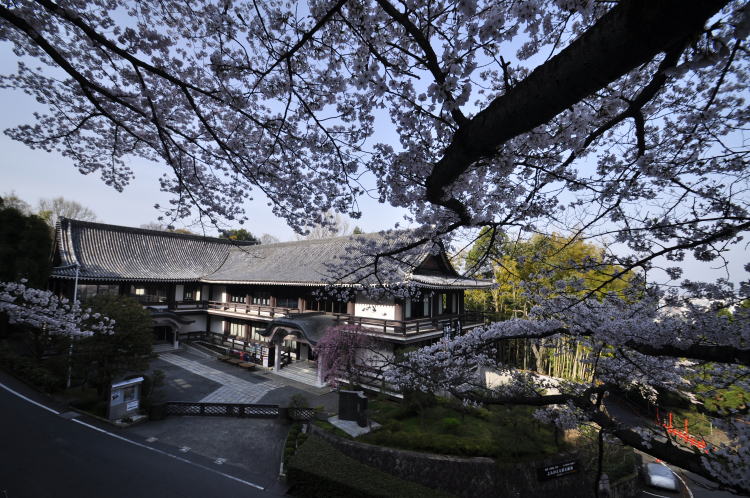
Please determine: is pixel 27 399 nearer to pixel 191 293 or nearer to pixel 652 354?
pixel 191 293

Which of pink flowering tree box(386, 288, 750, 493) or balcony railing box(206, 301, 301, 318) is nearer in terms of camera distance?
pink flowering tree box(386, 288, 750, 493)

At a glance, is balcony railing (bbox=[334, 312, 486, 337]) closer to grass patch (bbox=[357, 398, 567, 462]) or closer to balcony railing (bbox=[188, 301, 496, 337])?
balcony railing (bbox=[188, 301, 496, 337])

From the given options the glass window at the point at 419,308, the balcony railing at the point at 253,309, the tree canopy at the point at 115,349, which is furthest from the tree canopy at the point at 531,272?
the tree canopy at the point at 115,349

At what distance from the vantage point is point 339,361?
44.1 feet

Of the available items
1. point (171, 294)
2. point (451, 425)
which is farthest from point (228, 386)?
point (451, 425)

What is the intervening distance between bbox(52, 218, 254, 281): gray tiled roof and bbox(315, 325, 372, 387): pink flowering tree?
557 inches

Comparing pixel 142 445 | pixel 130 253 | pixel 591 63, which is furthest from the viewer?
pixel 130 253

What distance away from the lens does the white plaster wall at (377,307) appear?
14603 millimetres

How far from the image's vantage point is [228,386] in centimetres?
1513

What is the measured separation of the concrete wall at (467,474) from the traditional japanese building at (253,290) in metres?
5.27

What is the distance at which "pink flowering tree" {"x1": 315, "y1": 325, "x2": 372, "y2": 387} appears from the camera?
43.9 feet

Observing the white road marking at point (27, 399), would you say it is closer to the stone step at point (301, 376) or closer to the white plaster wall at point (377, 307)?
the stone step at point (301, 376)

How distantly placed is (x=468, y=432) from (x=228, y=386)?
11.4 m

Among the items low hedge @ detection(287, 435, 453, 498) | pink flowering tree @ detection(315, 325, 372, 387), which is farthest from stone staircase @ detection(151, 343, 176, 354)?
low hedge @ detection(287, 435, 453, 498)
